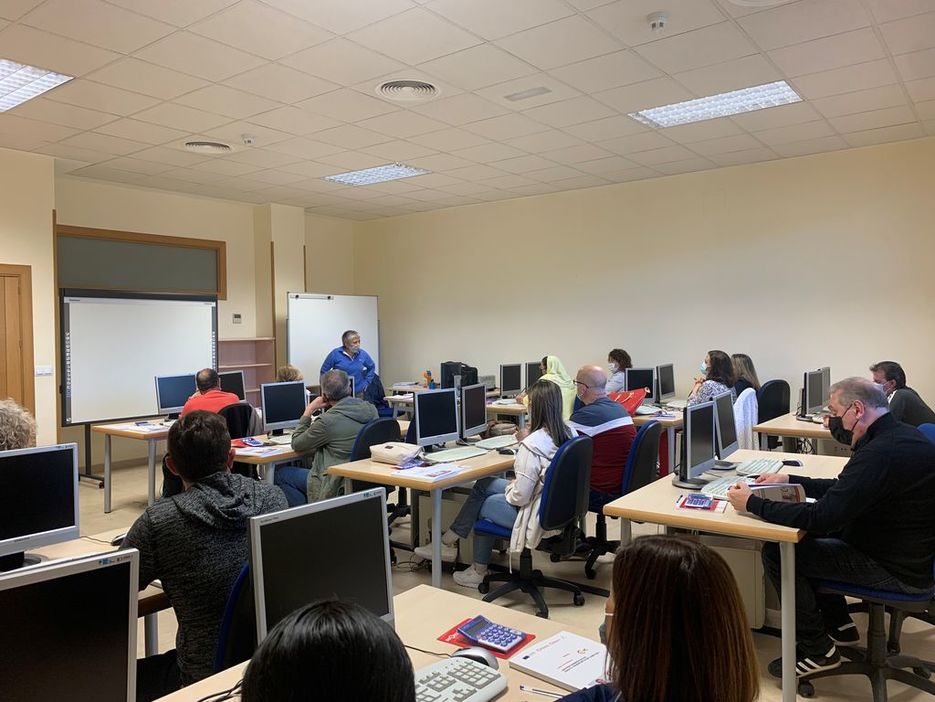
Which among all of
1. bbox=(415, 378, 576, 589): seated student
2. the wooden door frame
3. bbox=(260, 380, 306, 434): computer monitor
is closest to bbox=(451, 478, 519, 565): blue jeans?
bbox=(415, 378, 576, 589): seated student

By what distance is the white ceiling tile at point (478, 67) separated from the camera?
13.4 feet

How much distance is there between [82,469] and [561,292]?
577 centimetres

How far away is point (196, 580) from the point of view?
1.92 m

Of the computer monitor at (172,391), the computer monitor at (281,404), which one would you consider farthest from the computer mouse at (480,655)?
the computer monitor at (172,391)

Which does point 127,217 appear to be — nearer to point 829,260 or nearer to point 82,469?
point 82,469

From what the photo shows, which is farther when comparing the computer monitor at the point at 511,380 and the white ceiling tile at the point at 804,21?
the computer monitor at the point at 511,380

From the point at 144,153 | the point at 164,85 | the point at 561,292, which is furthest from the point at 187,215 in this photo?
the point at 561,292

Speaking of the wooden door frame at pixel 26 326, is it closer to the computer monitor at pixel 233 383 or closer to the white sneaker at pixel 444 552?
the computer monitor at pixel 233 383

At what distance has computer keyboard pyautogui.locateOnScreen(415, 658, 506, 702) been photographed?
1512 millimetres

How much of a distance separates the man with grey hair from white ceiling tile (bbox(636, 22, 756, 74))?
9.28 ft

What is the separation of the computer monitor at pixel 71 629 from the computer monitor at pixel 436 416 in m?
3.31

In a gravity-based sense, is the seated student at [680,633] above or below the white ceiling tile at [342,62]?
below

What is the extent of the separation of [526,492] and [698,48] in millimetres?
2798

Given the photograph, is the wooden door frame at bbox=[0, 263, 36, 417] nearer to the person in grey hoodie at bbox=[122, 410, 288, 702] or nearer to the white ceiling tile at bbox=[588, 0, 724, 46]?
the person in grey hoodie at bbox=[122, 410, 288, 702]
